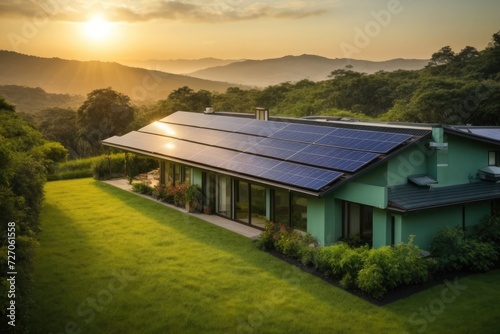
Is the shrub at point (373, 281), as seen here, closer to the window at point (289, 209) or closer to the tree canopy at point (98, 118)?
the window at point (289, 209)

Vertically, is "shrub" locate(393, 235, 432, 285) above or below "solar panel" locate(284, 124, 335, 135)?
below

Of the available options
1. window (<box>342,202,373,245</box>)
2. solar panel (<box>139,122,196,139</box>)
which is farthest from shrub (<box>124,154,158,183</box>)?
window (<box>342,202,373,245</box>)

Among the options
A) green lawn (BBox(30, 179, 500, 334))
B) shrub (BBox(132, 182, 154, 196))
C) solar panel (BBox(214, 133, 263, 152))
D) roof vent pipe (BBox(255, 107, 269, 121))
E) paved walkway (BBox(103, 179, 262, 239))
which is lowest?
green lawn (BBox(30, 179, 500, 334))

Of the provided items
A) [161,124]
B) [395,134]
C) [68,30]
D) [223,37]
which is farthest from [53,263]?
[223,37]

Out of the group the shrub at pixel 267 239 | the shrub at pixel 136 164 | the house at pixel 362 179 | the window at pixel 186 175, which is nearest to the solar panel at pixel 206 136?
the window at pixel 186 175

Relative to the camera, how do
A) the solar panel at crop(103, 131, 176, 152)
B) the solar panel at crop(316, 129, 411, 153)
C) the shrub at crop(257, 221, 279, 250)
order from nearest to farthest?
1. the solar panel at crop(316, 129, 411, 153)
2. the shrub at crop(257, 221, 279, 250)
3. the solar panel at crop(103, 131, 176, 152)

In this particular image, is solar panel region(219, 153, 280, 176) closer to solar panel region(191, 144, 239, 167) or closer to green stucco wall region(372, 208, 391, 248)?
solar panel region(191, 144, 239, 167)

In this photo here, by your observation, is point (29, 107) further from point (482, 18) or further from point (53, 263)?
point (53, 263)
